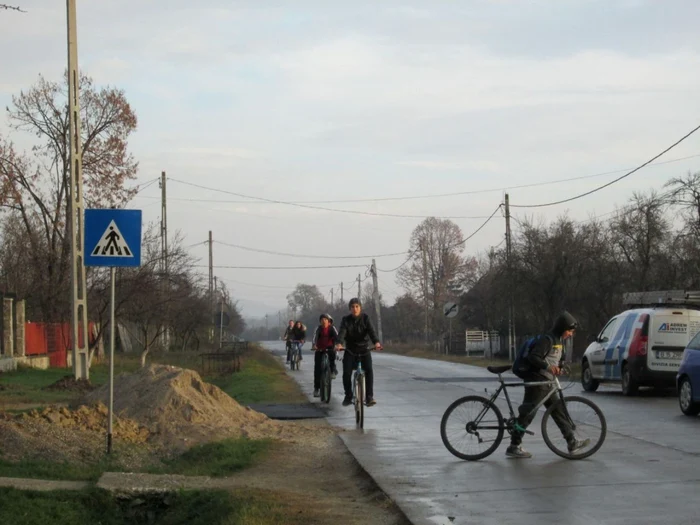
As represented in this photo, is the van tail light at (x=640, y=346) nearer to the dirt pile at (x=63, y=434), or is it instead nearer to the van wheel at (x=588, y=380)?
the van wheel at (x=588, y=380)

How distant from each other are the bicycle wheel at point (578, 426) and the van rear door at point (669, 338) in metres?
9.33

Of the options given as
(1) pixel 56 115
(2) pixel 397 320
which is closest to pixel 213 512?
(1) pixel 56 115

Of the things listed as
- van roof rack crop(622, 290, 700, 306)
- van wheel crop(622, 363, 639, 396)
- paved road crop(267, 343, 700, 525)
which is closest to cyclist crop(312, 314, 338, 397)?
paved road crop(267, 343, 700, 525)

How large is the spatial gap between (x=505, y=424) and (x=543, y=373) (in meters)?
0.69

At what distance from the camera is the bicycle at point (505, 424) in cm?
1095

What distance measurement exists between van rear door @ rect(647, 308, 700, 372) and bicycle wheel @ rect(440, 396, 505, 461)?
972 cm

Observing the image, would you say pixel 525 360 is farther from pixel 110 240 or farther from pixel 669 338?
pixel 669 338

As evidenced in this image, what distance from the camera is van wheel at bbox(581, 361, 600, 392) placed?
2241cm

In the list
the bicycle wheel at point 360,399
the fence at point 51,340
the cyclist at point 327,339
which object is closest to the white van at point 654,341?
the cyclist at point 327,339

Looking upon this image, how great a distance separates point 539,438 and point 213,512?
5.74 meters

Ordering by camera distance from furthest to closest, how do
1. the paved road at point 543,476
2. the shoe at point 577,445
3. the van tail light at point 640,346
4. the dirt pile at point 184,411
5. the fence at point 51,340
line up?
the fence at point 51,340, the van tail light at point 640,346, the dirt pile at point 184,411, the shoe at point 577,445, the paved road at point 543,476

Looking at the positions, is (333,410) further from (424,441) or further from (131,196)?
(131,196)

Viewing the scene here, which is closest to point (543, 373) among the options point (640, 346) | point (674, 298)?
point (640, 346)

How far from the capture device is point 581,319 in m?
47.3
